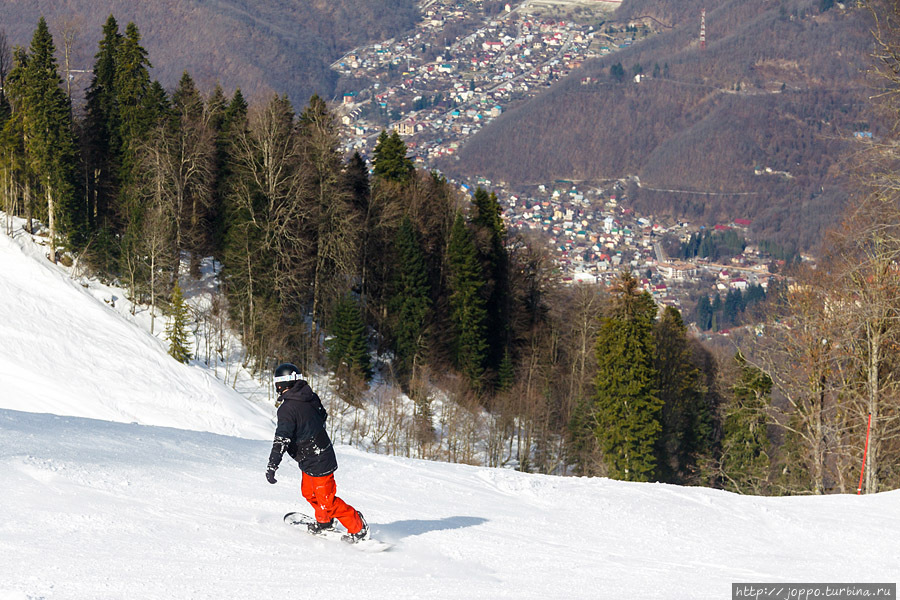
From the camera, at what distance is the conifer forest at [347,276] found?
45.0 meters

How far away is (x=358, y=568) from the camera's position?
31.4ft

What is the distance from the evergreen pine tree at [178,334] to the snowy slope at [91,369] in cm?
64

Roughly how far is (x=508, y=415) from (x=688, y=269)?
485 ft

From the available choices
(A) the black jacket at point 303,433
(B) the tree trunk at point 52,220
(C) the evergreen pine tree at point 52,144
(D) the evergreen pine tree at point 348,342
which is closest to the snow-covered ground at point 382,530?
(A) the black jacket at point 303,433

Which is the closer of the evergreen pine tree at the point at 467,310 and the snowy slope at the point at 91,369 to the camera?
the snowy slope at the point at 91,369

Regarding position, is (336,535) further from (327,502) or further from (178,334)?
(178,334)

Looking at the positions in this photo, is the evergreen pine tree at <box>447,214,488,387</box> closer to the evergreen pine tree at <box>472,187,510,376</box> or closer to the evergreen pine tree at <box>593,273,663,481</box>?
the evergreen pine tree at <box>472,187,510,376</box>

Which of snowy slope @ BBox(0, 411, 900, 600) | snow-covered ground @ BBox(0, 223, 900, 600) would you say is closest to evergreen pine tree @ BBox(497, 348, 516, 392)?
snow-covered ground @ BBox(0, 223, 900, 600)

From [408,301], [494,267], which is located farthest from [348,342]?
[494,267]

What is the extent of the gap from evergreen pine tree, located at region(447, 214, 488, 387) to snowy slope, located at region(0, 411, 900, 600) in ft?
129

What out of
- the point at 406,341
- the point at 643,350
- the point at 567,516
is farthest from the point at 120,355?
the point at 567,516

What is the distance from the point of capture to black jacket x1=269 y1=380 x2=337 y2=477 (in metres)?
9.93

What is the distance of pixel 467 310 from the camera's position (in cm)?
5628

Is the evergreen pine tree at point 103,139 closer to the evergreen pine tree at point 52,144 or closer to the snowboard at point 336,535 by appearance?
the evergreen pine tree at point 52,144
